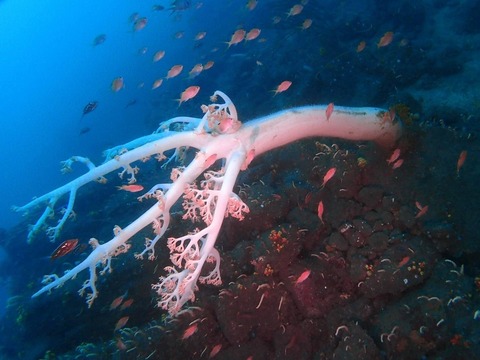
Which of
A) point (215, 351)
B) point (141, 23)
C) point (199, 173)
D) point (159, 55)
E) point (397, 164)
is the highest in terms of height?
point (141, 23)

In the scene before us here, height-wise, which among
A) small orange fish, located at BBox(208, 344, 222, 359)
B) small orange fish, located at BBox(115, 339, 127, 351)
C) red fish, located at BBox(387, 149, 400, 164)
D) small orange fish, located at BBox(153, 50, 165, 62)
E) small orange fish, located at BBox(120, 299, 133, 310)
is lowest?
small orange fish, located at BBox(120, 299, 133, 310)

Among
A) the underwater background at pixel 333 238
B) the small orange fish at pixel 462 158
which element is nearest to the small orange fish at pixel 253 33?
the underwater background at pixel 333 238

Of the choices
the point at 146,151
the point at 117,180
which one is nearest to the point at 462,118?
the point at 146,151

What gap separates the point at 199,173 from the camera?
157 inches

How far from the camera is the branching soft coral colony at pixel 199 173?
3.72m

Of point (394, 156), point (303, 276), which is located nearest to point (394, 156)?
point (394, 156)

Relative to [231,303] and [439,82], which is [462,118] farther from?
[231,303]

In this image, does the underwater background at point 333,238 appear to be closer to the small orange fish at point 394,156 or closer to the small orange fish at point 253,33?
the small orange fish at point 394,156

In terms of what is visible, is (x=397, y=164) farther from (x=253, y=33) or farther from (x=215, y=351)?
(x=253, y=33)

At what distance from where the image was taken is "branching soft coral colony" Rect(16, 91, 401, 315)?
372 cm

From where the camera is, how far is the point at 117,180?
58.8 ft

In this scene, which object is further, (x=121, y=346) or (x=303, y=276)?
(x=121, y=346)

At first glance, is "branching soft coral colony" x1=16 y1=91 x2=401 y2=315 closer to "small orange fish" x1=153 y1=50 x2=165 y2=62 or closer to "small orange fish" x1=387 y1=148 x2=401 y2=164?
"small orange fish" x1=387 y1=148 x2=401 y2=164

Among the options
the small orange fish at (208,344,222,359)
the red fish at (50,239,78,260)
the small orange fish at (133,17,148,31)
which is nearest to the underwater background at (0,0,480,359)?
the small orange fish at (208,344,222,359)
